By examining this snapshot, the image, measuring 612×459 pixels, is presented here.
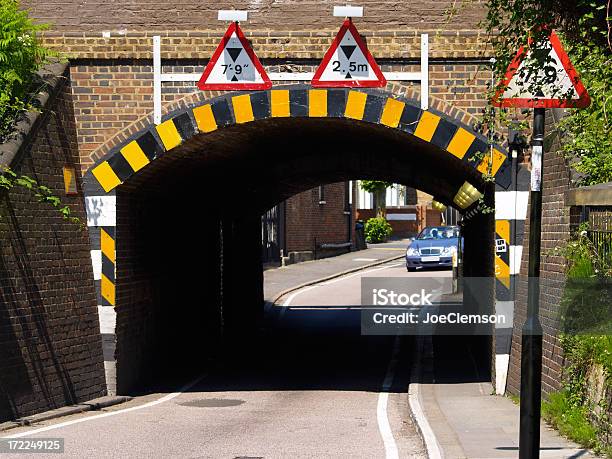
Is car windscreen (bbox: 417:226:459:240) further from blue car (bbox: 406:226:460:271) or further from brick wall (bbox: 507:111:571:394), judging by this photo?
brick wall (bbox: 507:111:571:394)

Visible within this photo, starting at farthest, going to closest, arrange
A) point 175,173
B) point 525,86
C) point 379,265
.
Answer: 1. point 379,265
2. point 175,173
3. point 525,86

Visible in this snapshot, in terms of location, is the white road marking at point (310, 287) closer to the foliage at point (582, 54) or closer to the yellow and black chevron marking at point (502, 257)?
the yellow and black chevron marking at point (502, 257)

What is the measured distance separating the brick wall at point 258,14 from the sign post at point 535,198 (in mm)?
5801

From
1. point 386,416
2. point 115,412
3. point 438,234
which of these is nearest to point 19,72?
point 115,412

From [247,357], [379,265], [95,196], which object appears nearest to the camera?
[95,196]

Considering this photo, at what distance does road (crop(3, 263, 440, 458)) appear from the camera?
10992 mm

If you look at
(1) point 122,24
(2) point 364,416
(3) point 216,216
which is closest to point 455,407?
(2) point 364,416

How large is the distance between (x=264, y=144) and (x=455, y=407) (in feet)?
21.7

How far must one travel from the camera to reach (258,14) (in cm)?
1473

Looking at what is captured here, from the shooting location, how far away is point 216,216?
74.0ft

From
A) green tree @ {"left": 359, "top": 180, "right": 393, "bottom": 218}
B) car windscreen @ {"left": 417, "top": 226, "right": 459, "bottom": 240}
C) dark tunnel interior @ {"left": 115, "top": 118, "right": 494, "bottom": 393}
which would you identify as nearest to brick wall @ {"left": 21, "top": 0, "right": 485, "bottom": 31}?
dark tunnel interior @ {"left": 115, "top": 118, "right": 494, "bottom": 393}

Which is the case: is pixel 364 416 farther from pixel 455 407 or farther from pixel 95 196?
pixel 95 196

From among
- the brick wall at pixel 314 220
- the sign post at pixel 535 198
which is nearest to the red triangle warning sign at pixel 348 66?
the sign post at pixel 535 198

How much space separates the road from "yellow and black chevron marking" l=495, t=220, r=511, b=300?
228cm
